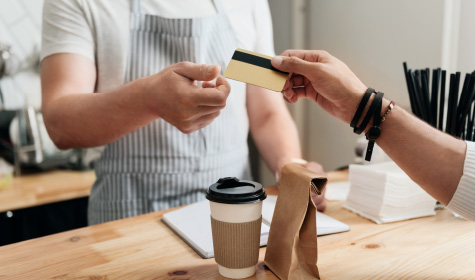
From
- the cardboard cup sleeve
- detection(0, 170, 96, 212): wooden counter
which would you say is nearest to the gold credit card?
the cardboard cup sleeve

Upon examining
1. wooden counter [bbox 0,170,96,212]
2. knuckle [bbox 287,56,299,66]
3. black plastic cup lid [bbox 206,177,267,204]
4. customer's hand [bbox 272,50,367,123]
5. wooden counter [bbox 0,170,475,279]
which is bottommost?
wooden counter [bbox 0,170,96,212]

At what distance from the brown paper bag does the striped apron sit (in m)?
0.62

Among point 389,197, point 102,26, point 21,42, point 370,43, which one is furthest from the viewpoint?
point 21,42

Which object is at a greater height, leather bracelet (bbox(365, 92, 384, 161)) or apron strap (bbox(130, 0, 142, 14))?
apron strap (bbox(130, 0, 142, 14))

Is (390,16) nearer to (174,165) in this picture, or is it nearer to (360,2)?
(360,2)

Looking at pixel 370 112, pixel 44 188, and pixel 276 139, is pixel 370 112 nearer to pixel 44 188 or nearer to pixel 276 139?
pixel 276 139

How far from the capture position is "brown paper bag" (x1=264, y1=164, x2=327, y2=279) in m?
0.74

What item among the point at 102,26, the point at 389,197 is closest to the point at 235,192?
the point at 389,197

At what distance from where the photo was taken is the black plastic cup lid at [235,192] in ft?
2.38

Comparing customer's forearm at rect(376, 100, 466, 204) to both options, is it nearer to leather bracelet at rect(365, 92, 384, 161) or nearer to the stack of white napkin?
leather bracelet at rect(365, 92, 384, 161)

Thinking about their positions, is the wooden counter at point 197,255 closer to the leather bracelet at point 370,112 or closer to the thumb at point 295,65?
the leather bracelet at point 370,112

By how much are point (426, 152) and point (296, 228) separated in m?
0.29

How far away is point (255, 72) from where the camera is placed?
86 centimetres

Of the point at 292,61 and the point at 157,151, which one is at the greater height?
the point at 292,61
